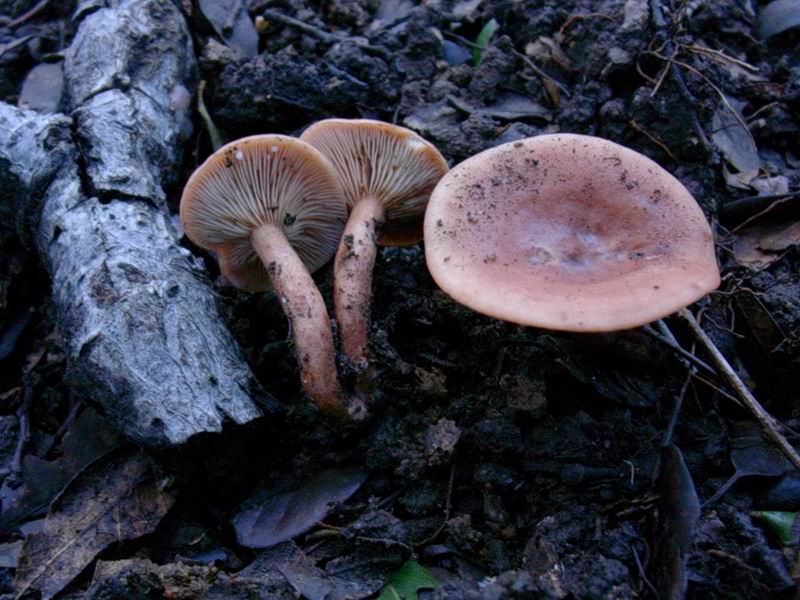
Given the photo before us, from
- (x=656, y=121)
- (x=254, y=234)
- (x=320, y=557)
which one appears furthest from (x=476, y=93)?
(x=320, y=557)

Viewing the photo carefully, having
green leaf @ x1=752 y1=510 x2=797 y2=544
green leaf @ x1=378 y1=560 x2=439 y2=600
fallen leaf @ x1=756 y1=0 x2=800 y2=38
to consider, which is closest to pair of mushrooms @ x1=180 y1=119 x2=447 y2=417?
green leaf @ x1=378 y1=560 x2=439 y2=600

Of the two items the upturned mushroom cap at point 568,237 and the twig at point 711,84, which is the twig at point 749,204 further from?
the upturned mushroom cap at point 568,237

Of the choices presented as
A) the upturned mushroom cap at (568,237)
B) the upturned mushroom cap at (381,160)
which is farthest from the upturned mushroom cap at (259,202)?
the upturned mushroom cap at (568,237)

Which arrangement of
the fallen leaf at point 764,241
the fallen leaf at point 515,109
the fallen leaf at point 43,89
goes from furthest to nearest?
the fallen leaf at point 43,89 → the fallen leaf at point 515,109 → the fallen leaf at point 764,241

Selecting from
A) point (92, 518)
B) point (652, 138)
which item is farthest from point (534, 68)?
point (92, 518)

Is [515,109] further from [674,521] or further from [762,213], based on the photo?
[674,521]
